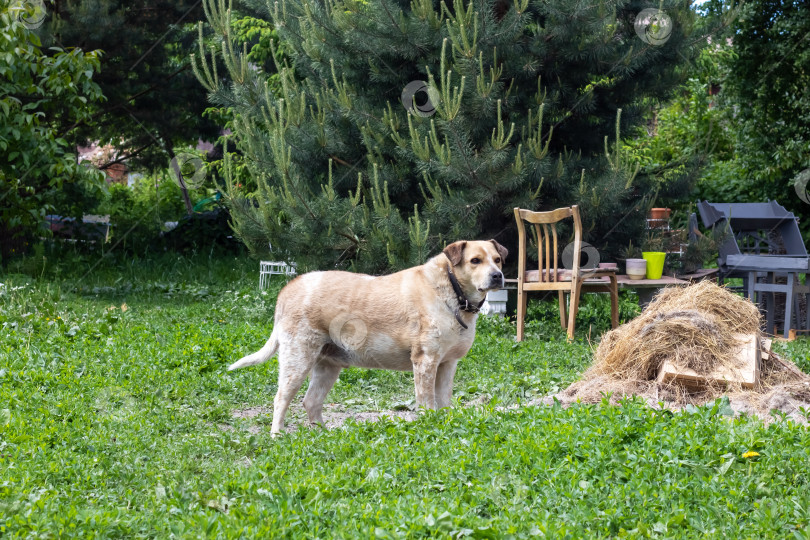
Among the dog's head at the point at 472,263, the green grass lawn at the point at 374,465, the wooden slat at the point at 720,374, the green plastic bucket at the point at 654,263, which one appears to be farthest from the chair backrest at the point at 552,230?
the dog's head at the point at 472,263

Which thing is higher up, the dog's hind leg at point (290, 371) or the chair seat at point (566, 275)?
the chair seat at point (566, 275)

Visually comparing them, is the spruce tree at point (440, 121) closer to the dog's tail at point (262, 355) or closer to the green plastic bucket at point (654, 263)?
the green plastic bucket at point (654, 263)

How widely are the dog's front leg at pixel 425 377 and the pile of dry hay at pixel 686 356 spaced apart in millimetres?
1215

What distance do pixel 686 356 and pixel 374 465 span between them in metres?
2.99

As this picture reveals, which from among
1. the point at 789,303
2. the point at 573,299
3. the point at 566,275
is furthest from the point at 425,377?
the point at 789,303

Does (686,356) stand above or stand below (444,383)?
above

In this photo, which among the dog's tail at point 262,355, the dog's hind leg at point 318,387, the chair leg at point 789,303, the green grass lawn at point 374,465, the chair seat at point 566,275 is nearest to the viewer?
the green grass lawn at point 374,465

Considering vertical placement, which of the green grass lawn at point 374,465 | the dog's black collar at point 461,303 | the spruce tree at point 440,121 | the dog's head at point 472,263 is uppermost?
the spruce tree at point 440,121

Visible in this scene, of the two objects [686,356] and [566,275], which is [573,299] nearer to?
[566,275]

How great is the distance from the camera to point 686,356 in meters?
6.10

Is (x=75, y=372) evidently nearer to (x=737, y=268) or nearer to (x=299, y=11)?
(x=299, y=11)

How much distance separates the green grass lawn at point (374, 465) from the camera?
11.4ft

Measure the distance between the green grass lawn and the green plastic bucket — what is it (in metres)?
3.33

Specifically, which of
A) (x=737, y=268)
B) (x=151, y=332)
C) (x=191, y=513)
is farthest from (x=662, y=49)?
(x=191, y=513)
